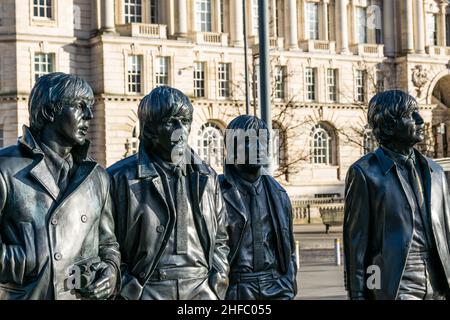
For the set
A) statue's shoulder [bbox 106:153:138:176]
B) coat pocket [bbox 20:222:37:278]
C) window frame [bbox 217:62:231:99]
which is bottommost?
coat pocket [bbox 20:222:37:278]

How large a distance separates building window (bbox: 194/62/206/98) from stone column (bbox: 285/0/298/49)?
6365 mm

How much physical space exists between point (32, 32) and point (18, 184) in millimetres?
47721

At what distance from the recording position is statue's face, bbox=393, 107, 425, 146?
811cm

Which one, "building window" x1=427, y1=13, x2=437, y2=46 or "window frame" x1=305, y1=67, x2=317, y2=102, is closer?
"window frame" x1=305, y1=67, x2=317, y2=102

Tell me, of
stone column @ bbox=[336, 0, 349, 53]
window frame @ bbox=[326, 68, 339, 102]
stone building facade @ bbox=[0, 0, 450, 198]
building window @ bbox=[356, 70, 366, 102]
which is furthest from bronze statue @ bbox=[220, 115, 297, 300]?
building window @ bbox=[356, 70, 366, 102]

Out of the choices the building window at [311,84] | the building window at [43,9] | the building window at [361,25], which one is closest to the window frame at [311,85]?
the building window at [311,84]

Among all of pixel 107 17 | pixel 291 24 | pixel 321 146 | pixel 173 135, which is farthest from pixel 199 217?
pixel 321 146

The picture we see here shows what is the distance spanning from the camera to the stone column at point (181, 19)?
56391 millimetres

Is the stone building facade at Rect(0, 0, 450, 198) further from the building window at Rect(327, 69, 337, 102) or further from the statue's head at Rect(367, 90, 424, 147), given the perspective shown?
the statue's head at Rect(367, 90, 424, 147)

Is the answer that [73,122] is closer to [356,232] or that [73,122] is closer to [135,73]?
[356,232]

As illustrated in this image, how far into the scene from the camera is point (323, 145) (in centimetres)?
6394

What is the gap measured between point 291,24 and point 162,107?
5524 cm

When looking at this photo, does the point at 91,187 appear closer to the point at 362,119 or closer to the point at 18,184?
the point at 18,184

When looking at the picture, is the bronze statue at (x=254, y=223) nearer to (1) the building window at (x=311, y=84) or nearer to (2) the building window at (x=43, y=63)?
(2) the building window at (x=43, y=63)
